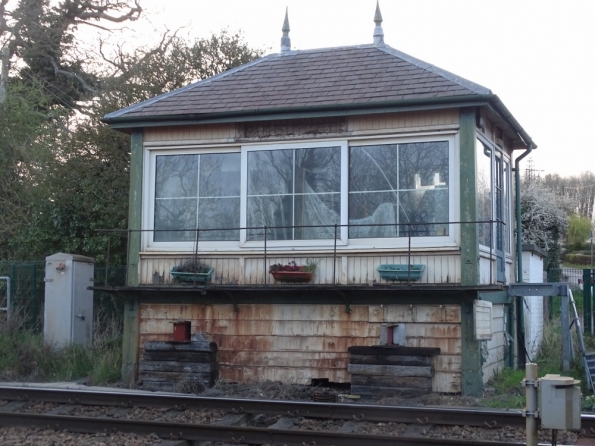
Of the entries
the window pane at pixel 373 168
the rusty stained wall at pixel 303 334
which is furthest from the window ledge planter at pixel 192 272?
the window pane at pixel 373 168

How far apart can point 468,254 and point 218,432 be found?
15.5ft

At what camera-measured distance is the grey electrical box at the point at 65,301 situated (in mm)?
13422

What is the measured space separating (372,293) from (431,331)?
97 cm

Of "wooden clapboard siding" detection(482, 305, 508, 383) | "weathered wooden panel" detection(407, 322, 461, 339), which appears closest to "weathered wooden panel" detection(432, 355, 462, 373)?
"weathered wooden panel" detection(407, 322, 461, 339)

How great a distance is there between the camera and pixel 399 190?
11234 mm

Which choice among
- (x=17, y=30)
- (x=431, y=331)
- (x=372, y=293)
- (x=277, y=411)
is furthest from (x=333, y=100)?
(x=17, y=30)

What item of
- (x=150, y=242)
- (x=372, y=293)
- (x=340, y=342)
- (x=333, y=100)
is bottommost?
(x=340, y=342)

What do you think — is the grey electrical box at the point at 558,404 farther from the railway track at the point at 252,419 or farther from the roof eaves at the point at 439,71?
the roof eaves at the point at 439,71

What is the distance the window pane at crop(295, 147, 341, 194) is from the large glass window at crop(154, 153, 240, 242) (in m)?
1.00

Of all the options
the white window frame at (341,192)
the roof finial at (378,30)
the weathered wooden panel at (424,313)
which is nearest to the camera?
the weathered wooden panel at (424,313)

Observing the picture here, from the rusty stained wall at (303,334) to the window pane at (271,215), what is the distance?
1087 millimetres

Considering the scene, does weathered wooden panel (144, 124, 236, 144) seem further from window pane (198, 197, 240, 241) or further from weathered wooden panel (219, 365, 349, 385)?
weathered wooden panel (219, 365, 349, 385)

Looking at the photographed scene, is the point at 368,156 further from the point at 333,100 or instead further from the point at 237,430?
the point at 237,430

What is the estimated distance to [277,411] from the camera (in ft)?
27.6
